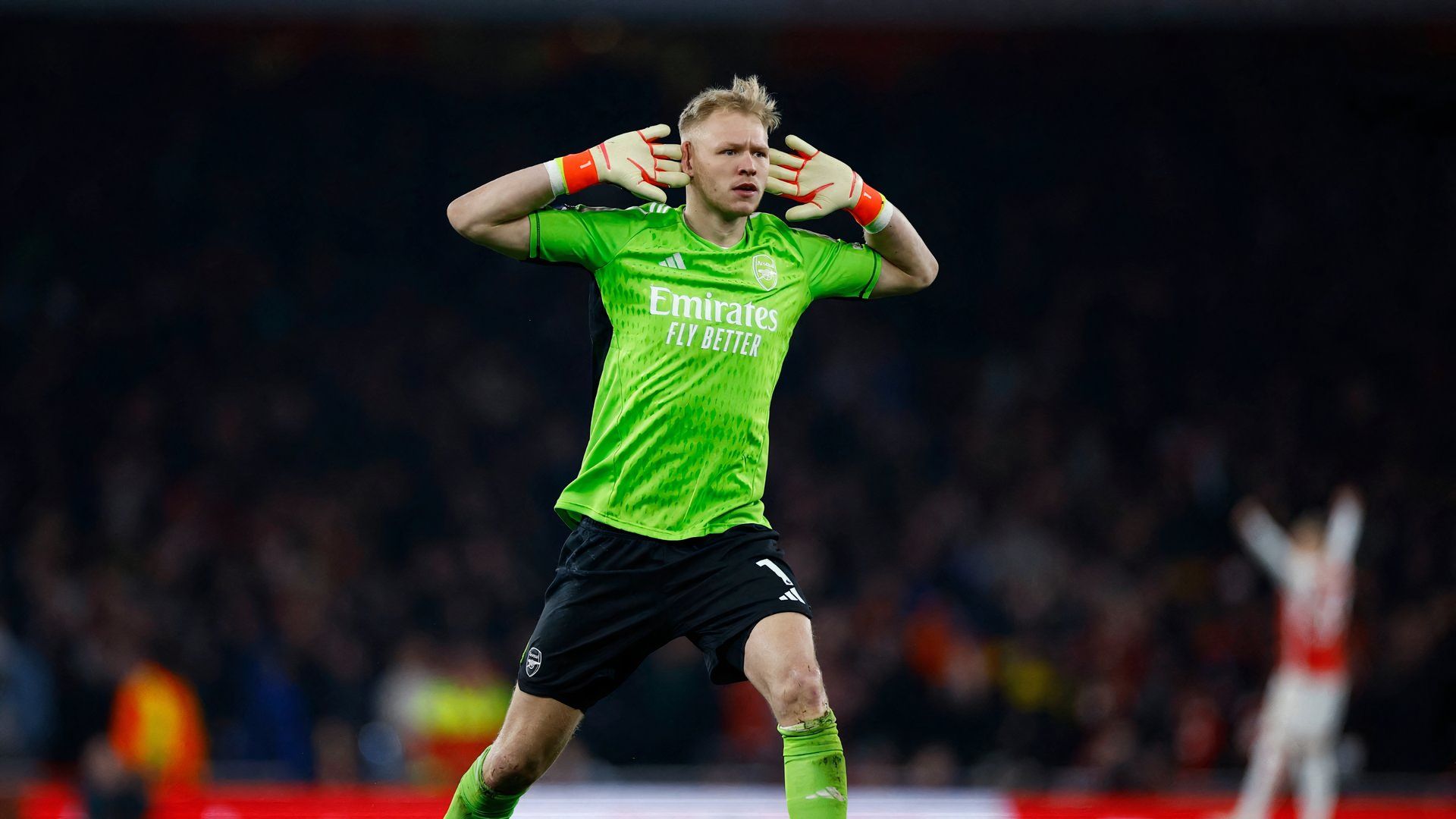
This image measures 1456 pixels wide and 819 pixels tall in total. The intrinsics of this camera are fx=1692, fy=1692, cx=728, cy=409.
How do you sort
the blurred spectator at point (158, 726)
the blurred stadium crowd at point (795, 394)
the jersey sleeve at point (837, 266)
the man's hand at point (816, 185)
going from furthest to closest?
the blurred stadium crowd at point (795, 394), the blurred spectator at point (158, 726), the jersey sleeve at point (837, 266), the man's hand at point (816, 185)

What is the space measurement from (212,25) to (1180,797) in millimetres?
11554

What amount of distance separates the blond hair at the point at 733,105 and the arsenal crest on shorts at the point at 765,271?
0.39 metres

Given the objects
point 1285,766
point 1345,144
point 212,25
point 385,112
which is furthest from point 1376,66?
point 212,25

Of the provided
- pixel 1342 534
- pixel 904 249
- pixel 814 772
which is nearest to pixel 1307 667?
pixel 1342 534

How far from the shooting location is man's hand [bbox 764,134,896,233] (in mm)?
5148

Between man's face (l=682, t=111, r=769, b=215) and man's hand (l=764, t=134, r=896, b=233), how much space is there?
13 cm

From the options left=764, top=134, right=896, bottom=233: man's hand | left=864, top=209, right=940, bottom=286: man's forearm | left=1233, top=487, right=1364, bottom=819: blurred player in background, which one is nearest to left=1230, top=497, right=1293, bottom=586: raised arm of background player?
left=1233, top=487, right=1364, bottom=819: blurred player in background

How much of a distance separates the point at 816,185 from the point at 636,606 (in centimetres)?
140

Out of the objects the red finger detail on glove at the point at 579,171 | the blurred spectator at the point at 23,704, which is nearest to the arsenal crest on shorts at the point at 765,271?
the red finger detail on glove at the point at 579,171

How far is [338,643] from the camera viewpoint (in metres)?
12.3

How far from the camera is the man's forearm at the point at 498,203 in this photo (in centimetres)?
495

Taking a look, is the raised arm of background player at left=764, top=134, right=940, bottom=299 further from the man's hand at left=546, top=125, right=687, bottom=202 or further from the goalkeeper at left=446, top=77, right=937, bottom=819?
the man's hand at left=546, top=125, right=687, bottom=202

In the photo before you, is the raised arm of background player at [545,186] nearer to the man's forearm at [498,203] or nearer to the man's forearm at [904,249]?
the man's forearm at [498,203]

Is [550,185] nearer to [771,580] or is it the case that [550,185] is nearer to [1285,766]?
[771,580]
